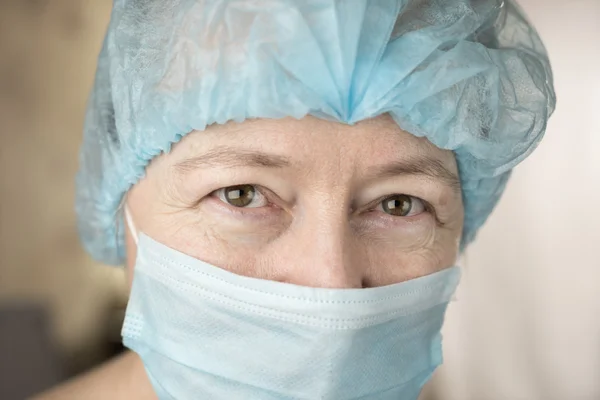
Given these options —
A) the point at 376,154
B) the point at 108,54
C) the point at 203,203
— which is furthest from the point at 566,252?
the point at 108,54

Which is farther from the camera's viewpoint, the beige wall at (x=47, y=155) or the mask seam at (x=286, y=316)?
the beige wall at (x=47, y=155)

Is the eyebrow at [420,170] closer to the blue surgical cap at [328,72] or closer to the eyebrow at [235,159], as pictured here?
the blue surgical cap at [328,72]

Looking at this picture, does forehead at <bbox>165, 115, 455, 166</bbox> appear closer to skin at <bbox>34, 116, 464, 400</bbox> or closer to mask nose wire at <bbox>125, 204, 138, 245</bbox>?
skin at <bbox>34, 116, 464, 400</bbox>

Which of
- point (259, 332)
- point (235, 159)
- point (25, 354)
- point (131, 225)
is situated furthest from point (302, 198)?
point (25, 354)

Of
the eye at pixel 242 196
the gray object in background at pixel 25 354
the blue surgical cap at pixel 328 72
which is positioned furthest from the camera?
the gray object in background at pixel 25 354

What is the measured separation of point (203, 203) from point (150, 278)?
0.52ft

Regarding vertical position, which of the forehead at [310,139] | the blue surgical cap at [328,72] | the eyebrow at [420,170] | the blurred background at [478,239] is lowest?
the blurred background at [478,239]

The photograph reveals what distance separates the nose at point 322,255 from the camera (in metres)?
0.92

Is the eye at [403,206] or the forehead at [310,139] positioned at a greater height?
the forehead at [310,139]

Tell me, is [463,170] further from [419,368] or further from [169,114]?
[169,114]

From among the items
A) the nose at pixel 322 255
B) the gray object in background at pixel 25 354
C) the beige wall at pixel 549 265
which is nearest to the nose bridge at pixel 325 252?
the nose at pixel 322 255

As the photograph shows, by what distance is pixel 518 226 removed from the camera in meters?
2.05

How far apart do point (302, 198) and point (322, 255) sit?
0.09m

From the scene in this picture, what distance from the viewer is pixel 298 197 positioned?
0.95 meters
